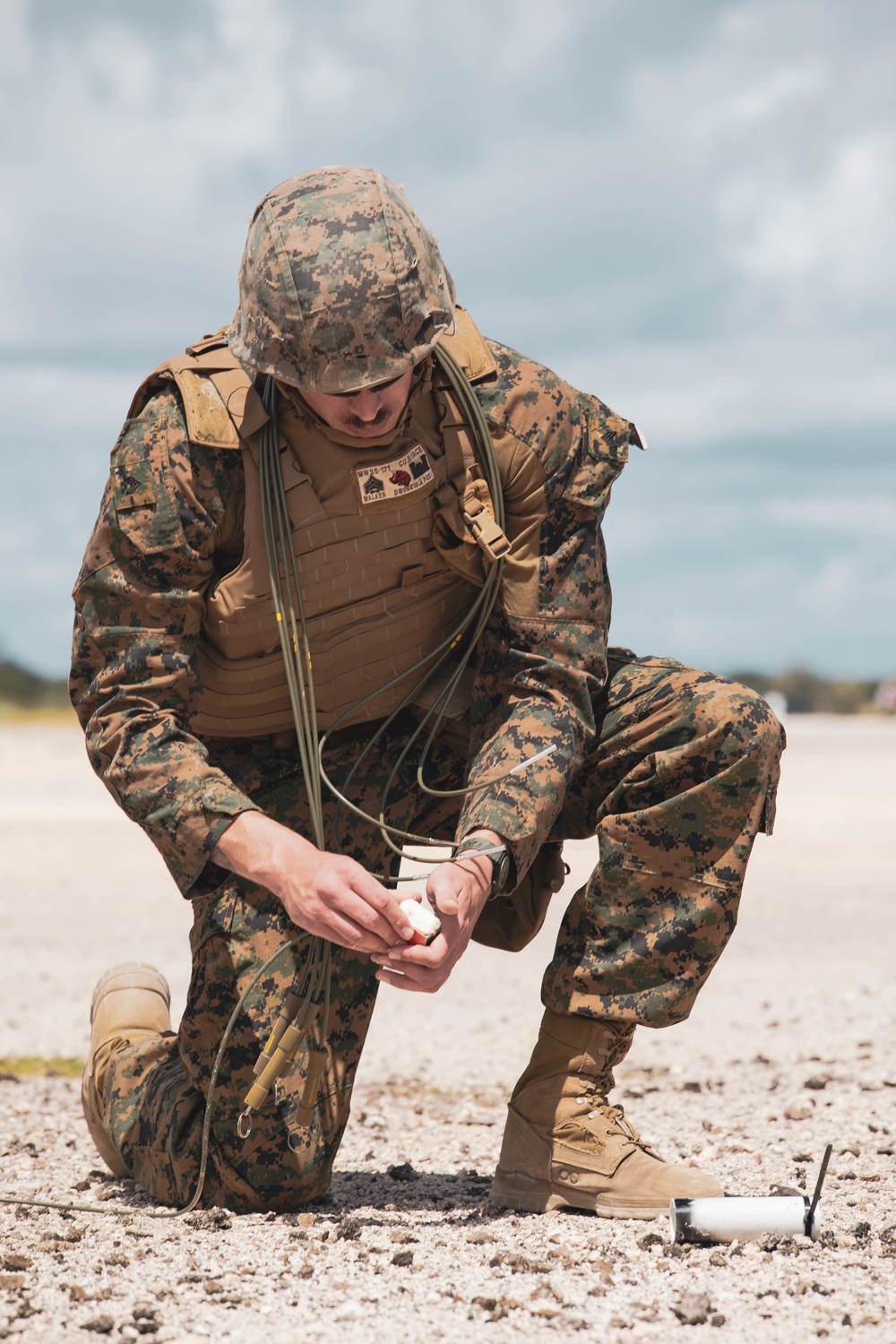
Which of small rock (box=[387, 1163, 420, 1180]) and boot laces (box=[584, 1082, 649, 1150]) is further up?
boot laces (box=[584, 1082, 649, 1150])

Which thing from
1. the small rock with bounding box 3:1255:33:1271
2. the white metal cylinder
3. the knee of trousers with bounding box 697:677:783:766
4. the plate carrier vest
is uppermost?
the plate carrier vest

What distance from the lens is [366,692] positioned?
427 centimetres

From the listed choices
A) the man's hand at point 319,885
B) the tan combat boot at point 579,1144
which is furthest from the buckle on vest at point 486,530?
the tan combat boot at point 579,1144

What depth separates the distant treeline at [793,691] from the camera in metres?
43.1

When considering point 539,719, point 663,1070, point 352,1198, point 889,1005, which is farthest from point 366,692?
point 889,1005

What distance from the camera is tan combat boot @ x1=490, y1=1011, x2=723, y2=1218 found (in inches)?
145

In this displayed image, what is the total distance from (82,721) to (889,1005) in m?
4.84

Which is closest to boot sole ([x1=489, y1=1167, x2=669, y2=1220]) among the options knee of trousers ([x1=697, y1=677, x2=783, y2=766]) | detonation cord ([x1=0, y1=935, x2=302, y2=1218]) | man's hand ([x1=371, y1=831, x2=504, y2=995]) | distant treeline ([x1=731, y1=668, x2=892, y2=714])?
man's hand ([x1=371, y1=831, x2=504, y2=995])

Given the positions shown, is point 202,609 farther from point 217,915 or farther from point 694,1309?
point 694,1309

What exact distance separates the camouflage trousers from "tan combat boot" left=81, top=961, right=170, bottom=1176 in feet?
0.40

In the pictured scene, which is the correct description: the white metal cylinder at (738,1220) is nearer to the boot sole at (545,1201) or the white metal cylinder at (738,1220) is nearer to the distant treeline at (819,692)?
the boot sole at (545,1201)

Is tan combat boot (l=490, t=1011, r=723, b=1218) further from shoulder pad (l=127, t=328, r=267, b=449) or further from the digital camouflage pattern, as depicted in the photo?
shoulder pad (l=127, t=328, r=267, b=449)

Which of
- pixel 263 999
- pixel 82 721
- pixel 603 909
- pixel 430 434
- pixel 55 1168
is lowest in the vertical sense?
pixel 55 1168

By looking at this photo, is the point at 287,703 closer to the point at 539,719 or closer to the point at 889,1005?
the point at 539,719
